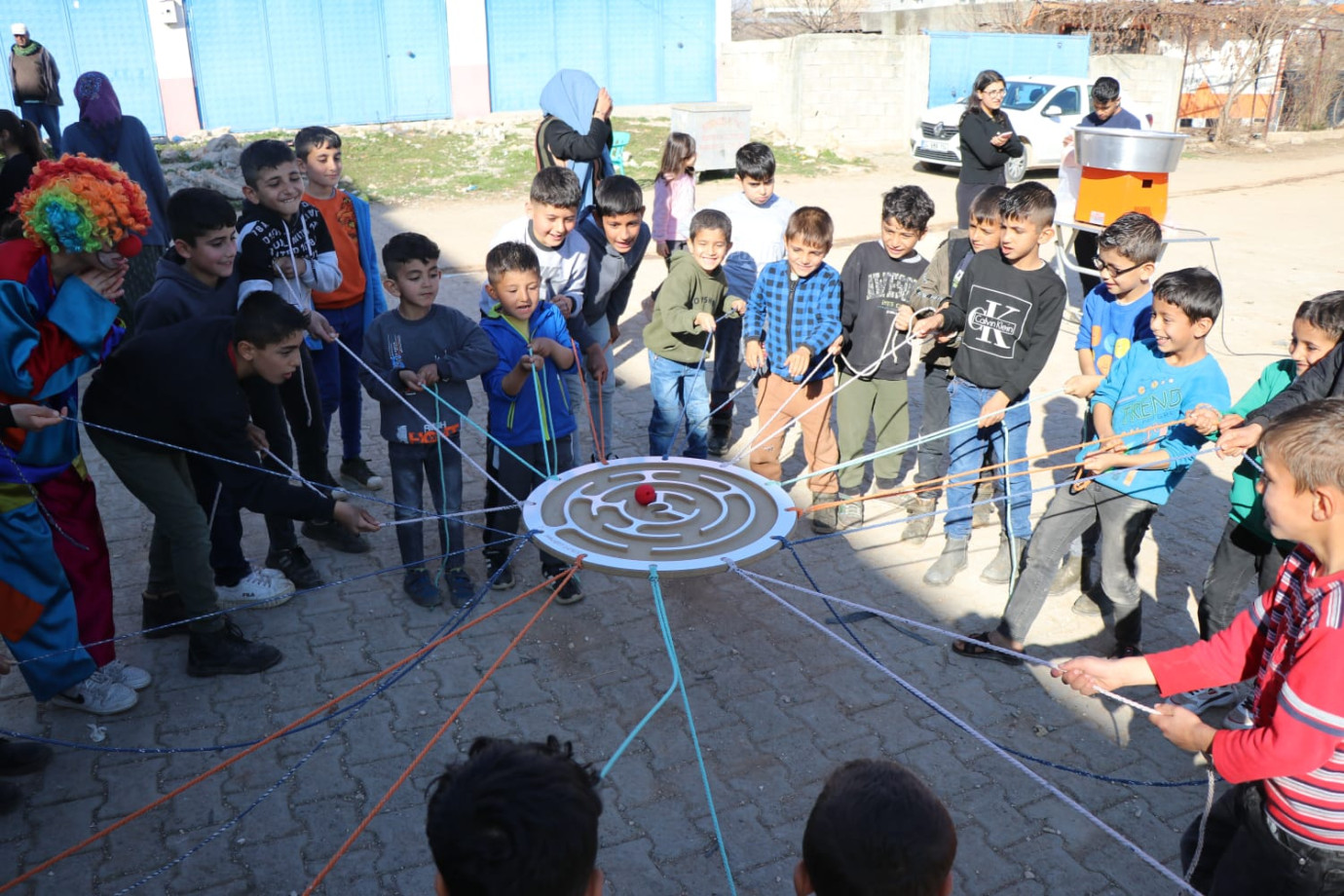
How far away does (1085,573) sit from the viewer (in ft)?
16.4

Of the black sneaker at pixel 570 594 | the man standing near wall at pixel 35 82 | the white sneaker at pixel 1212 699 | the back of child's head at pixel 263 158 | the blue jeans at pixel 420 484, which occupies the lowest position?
the white sneaker at pixel 1212 699

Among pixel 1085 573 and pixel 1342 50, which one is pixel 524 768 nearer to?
pixel 1085 573

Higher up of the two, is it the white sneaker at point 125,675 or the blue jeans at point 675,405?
the blue jeans at point 675,405

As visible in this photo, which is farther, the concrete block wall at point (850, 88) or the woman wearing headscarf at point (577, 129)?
the concrete block wall at point (850, 88)

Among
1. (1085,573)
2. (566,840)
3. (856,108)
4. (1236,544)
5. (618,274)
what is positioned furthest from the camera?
(856,108)

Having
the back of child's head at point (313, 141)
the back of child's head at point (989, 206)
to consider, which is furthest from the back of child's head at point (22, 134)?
the back of child's head at point (989, 206)

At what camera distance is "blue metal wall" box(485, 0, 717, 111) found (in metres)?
24.0

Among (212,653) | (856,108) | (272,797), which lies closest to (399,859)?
(272,797)

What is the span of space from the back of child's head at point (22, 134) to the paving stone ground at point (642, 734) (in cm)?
282

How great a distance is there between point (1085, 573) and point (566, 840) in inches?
157

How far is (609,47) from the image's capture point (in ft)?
82.3

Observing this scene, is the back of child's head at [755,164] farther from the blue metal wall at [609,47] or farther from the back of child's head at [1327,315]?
the blue metal wall at [609,47]

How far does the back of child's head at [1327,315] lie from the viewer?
3676mm

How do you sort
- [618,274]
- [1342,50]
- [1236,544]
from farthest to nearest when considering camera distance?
[1342,50] < [618,274] < [1236,544]
